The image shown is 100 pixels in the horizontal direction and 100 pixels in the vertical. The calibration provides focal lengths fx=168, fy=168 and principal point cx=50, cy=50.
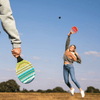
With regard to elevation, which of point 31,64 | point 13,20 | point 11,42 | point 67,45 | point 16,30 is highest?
point 67,45

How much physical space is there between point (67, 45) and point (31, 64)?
16.0 ft

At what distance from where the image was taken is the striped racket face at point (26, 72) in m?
4.45

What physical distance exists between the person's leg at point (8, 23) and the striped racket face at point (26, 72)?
27.2 inches

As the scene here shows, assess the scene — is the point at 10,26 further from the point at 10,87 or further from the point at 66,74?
the point at 10,87

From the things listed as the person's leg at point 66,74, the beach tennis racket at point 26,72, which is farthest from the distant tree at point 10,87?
the beach tennis racket at point 26,72

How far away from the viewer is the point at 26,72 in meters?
4.53

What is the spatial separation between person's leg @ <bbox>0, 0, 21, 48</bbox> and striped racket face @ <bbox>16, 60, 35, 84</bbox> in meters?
0.69

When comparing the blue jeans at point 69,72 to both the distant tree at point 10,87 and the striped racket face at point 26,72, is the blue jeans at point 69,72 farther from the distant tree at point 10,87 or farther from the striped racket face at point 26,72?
the distant tree at point 10,87

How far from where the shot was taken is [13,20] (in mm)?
4109

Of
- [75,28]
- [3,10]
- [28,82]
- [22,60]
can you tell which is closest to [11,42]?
[22,60]

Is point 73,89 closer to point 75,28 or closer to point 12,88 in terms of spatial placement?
point 75,28

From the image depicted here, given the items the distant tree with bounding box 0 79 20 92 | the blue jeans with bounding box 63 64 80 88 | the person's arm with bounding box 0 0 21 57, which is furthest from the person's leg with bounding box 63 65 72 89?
the distant tree with bounding box 0 79 20 92

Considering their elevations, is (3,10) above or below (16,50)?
above

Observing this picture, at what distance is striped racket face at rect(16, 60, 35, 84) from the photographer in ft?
14.6
